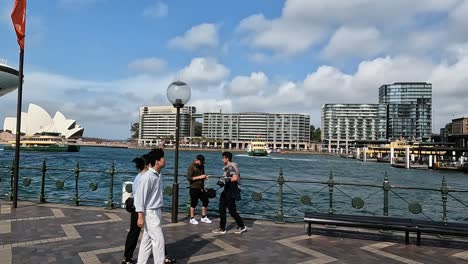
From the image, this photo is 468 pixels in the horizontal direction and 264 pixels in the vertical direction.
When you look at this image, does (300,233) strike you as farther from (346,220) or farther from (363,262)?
(363,262)

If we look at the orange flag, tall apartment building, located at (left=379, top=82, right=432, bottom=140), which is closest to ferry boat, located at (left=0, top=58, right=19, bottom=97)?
the orange flag

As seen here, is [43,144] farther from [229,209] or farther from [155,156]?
[155,156]

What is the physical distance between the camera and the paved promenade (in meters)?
6.03

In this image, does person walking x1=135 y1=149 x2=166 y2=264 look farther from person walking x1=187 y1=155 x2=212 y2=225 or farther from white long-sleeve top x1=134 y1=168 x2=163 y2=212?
person walking x1=187 y1=155 x2=212 y2=225

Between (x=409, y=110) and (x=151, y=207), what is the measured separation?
8259 inches

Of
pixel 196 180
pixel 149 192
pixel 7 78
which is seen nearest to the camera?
pixel 149 192

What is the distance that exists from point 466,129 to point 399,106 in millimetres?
51018

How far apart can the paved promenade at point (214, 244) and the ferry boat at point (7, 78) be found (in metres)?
57.6

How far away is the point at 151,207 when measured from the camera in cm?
509

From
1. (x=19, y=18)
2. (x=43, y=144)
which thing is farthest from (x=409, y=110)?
(x=19, y=18)

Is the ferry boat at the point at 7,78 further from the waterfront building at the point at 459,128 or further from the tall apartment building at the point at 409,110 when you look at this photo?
the tall apartment building at the point at 409,110

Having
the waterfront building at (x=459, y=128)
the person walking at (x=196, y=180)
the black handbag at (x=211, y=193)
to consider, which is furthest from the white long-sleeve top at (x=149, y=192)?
the waterfront building at (x=459, y=128)

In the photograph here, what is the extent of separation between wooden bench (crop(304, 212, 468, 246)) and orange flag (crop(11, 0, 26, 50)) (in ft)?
30.7

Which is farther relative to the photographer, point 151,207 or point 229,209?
point 229,209
